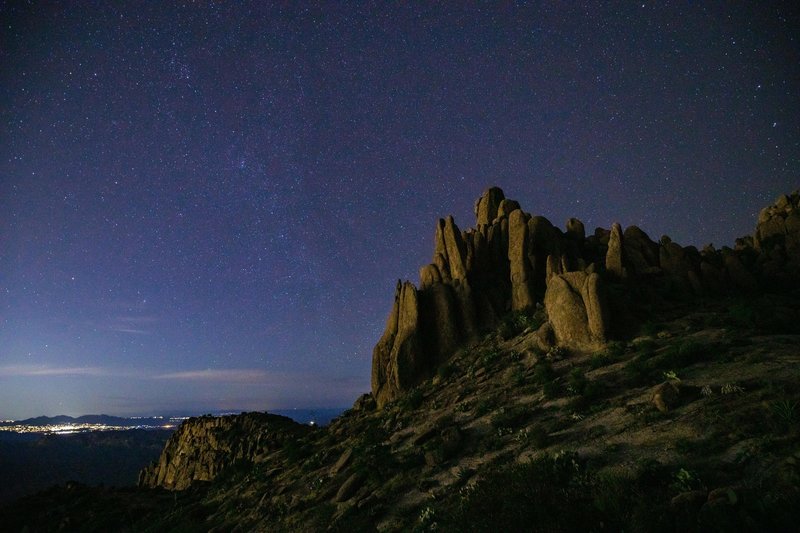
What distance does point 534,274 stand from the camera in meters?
40.8

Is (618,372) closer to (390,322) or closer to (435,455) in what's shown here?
(435,455)

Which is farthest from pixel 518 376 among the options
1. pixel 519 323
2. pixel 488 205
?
pixel 488 205

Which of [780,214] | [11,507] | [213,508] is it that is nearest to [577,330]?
[213,508]

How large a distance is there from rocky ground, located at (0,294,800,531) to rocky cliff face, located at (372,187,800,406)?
113 inches

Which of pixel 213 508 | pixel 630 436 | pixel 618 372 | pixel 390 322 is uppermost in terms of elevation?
pixel 390 322

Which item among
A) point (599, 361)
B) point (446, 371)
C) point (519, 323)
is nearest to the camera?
point (599, 361)

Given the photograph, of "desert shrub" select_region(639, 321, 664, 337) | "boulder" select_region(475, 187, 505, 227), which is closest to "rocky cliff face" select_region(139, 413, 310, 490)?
"boulder" select_region(475, 187, 505, 227)

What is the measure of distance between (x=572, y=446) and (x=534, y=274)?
2615 centimetres

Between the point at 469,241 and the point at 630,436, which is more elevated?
the point at 469,241

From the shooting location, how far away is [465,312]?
40281 millimetres

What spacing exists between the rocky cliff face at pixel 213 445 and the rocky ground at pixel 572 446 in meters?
17.4

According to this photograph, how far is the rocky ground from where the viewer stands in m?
10.9

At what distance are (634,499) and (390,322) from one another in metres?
33.6

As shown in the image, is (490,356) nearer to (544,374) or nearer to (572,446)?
(544,374)
